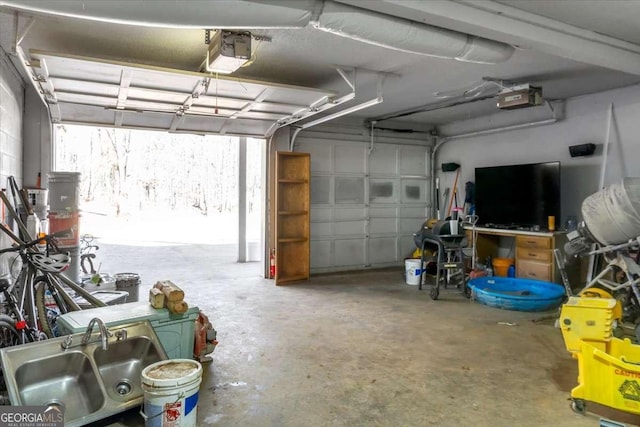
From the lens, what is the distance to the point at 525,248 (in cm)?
536

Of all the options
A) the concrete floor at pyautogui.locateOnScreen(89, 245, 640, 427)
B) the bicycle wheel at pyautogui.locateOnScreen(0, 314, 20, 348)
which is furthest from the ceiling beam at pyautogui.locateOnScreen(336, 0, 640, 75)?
the bicycle wheel at pyautogui.locateOnScreen(0, 314, 20, 348)

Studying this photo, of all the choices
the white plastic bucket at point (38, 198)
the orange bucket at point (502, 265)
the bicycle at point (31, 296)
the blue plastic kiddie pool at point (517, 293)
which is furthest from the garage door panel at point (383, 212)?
the bicycle at point (31, 296)

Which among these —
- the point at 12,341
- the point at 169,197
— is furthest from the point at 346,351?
the point at 169,197

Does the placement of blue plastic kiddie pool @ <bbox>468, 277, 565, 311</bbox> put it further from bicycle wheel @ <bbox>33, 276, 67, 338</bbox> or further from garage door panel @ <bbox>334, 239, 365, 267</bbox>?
bicycle wheel @ <bbox>33, 276, 67, 338</bbox>

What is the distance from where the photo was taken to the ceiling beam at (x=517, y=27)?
2.28m

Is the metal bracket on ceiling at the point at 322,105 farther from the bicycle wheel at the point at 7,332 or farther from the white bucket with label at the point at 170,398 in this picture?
the bicycle wheel at the point at 7,332

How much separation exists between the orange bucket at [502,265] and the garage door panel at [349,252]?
217 cm

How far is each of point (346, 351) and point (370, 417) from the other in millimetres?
1015

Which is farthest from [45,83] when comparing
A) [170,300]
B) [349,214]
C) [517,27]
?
[349,214]

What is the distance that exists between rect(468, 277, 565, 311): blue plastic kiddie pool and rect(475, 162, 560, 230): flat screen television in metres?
0.84

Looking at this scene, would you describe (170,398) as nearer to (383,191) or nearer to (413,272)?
(413,272)

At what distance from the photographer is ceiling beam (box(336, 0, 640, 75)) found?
7.47ft

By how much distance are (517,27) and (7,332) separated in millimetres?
3795

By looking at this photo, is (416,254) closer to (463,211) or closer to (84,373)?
(463,211)
